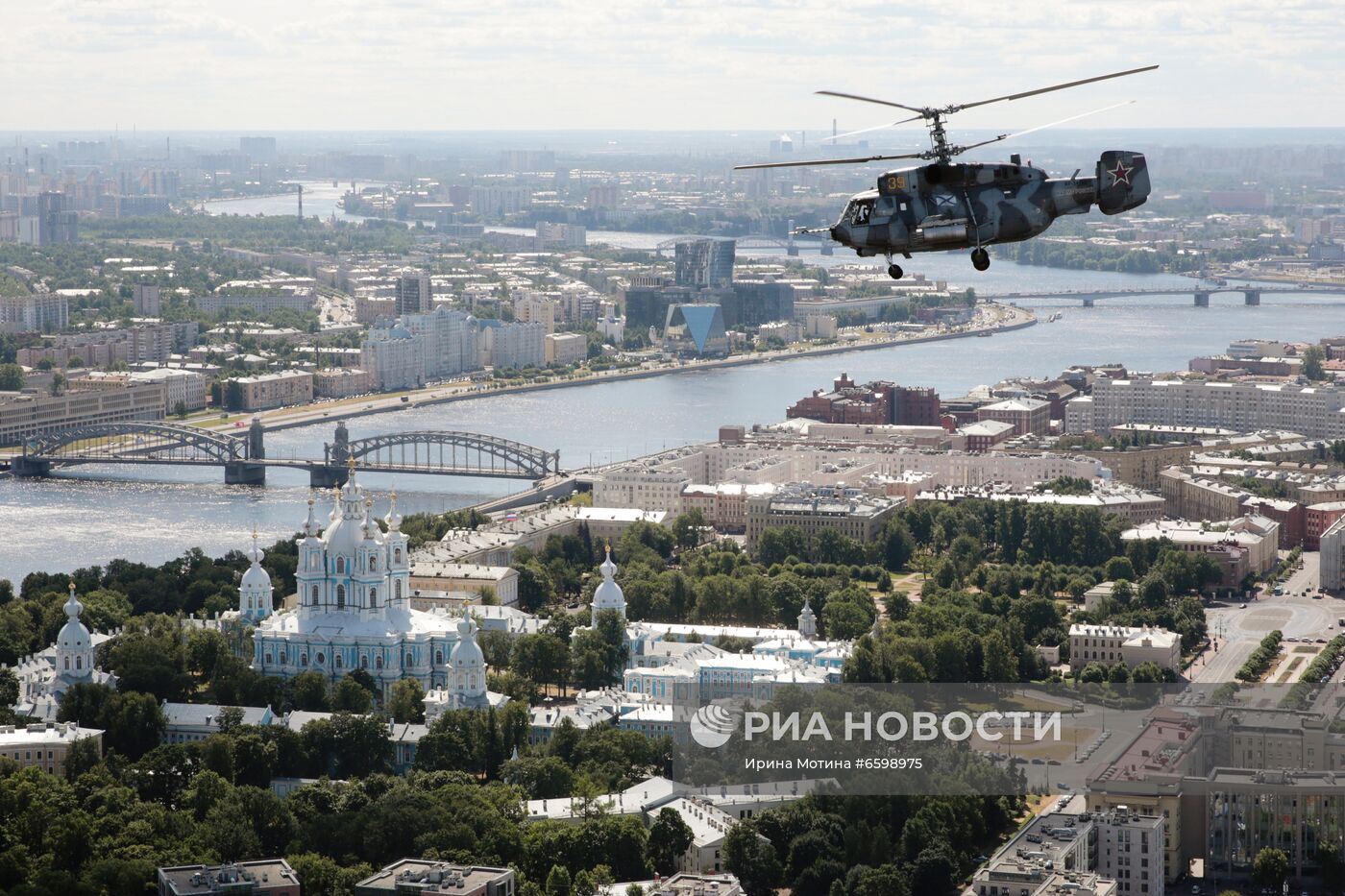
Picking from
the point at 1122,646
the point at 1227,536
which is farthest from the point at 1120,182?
the point at 1227,536

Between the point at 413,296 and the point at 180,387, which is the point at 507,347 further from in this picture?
the point at 180,387

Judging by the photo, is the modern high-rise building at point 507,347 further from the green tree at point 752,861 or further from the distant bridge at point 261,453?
the green tree at point 752,861

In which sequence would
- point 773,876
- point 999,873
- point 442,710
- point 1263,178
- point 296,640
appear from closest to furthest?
point 999,873
point 773,876
point 442,710
point 296,640
point 1263,178

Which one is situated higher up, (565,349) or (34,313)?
(34,313)

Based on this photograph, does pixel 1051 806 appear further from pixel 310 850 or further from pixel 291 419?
pixel 291 419

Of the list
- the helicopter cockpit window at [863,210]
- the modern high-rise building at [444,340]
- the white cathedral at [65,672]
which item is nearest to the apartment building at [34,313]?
the modern high-rise building at [444,340]

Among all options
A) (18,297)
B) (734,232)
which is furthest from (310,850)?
(734,232)
